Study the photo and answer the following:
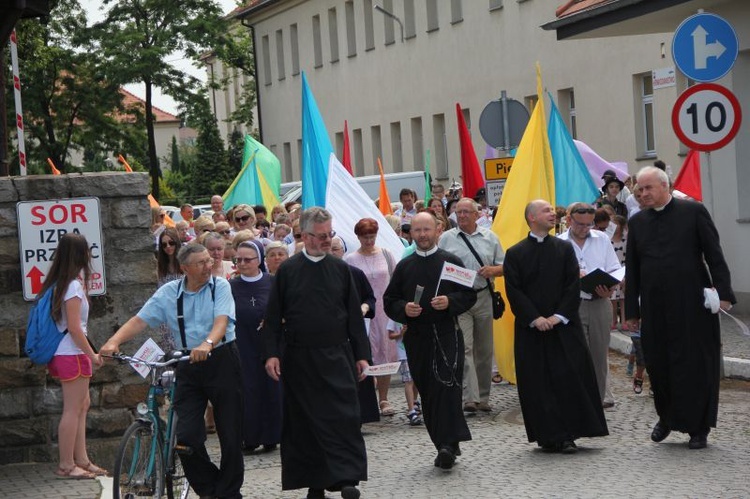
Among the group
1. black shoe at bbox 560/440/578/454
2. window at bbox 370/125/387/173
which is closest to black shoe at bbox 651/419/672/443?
black shoe at bbox 560/440/578/454

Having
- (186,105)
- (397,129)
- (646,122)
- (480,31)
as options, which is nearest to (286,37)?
(186,105)

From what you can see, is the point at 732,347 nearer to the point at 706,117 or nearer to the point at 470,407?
the point at 706,117

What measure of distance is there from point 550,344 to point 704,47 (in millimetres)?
3599

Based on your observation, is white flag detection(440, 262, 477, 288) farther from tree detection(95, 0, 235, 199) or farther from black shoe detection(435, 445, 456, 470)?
tree detection(95, 0, 235, 199)

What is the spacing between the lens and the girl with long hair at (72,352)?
1001 centimetres

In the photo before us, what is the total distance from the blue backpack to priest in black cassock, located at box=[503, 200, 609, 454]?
3.22 m

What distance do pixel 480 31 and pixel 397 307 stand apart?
2845 cm

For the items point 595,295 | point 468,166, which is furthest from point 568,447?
point 468,166

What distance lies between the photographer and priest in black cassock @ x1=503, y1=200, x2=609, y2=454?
10891 mm

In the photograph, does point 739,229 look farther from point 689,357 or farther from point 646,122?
point 646,122

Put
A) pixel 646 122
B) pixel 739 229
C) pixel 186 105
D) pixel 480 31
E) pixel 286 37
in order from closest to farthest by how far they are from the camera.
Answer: pixel 739 229, pixel 646 122, pixel 480 31, pixel 186 105, pixel 286 37

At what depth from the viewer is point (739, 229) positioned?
18484 millimetres

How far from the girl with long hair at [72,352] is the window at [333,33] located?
40284 millimetres

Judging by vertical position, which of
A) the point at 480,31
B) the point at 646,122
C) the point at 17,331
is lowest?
the point at 17,331
